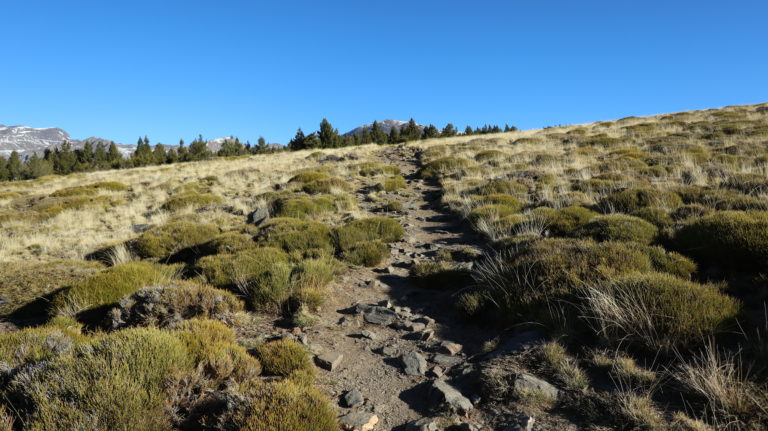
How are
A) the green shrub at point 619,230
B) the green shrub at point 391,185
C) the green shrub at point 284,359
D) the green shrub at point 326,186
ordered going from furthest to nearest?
the green shrub at point 391,185
the green shrub at point 326,186
the green shrub at point 619,230
the green shrub at point 284,359

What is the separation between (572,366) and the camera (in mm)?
3684

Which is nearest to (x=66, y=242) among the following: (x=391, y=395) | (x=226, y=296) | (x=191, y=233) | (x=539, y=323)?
(x=191, y=233)

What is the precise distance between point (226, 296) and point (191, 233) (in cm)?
520

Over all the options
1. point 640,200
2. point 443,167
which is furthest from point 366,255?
point 443,167

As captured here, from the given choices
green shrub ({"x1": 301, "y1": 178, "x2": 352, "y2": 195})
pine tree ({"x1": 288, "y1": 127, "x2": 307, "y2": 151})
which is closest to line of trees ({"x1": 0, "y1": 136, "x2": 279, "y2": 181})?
pine tree ({"x1": 288, "y1": 127, "x2": 307, "y2": 151})

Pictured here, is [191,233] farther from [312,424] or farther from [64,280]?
[312,424]

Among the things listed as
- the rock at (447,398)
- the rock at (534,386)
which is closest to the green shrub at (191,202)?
the rock at (447,398)

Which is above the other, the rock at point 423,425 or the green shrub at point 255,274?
the green shrub at point 255,274

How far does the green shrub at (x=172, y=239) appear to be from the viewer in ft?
31.2

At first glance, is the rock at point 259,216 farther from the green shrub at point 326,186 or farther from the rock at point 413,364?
the rock at point 413,364

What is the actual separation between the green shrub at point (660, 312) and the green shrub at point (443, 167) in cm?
1445

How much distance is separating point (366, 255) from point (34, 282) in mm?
6494

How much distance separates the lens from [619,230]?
6836 mm

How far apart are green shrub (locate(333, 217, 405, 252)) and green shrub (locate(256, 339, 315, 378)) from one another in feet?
14.8
